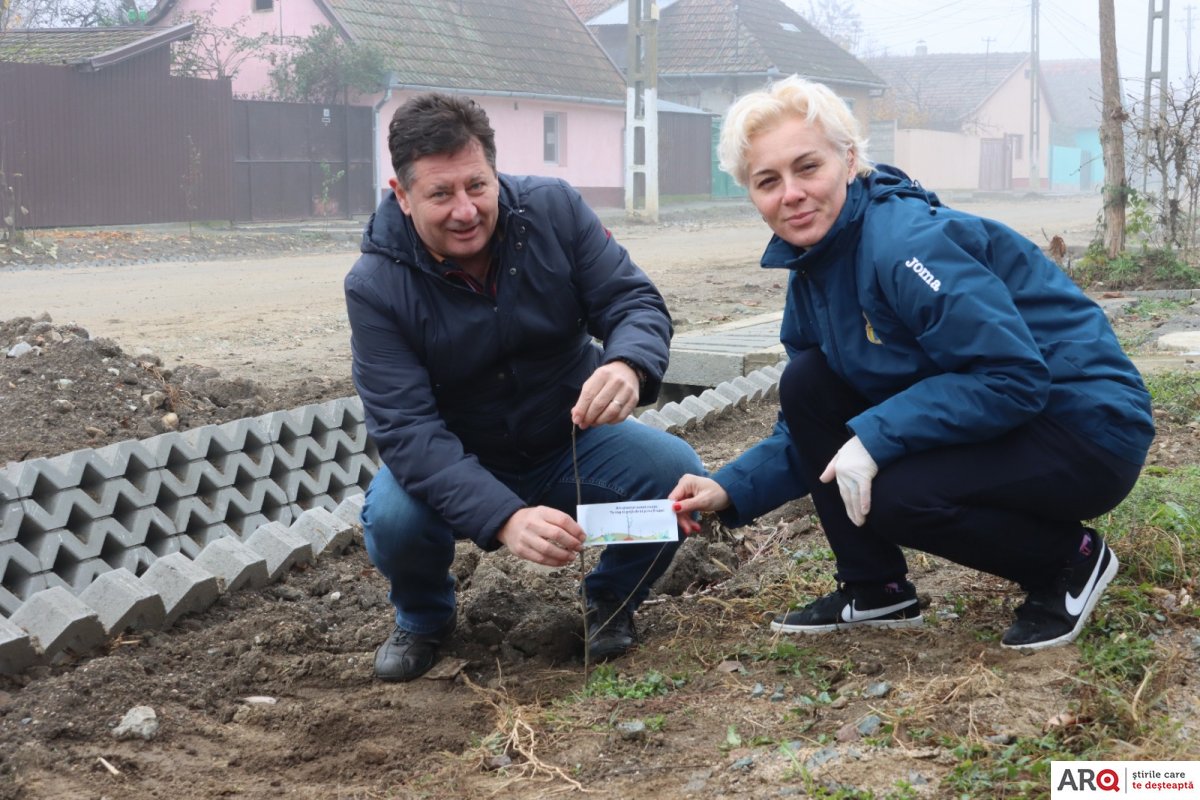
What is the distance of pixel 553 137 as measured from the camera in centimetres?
3188

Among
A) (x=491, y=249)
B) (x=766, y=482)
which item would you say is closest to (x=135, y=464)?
(x=491, y=249)

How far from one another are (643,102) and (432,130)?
25.2 metres

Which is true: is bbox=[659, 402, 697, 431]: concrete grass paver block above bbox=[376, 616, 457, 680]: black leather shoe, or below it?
above

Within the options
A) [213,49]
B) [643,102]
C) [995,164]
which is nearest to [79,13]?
[213,49]

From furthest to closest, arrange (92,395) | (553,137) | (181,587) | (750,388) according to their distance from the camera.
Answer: (553,137) < (750,388) < (92,395) < (181,587)

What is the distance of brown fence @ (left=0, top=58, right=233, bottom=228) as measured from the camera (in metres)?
19.2

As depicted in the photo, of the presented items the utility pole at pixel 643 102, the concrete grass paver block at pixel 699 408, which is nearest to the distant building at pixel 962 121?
the utility pole at pixel 643 102

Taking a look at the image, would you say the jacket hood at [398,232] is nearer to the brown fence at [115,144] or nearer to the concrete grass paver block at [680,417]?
the concrete grass paver block at [680,417]

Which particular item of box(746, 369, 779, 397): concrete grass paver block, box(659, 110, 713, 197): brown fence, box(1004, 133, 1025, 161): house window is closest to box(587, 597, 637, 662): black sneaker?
box(746, 369, 779, 397): concrete grass paver block

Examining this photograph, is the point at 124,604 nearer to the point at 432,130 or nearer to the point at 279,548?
the point at 279,548

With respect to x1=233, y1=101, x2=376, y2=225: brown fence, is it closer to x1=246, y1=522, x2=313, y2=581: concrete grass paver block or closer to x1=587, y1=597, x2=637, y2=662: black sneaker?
x1=246, y1=522, x2=313, y2=581: concrete grass paver block

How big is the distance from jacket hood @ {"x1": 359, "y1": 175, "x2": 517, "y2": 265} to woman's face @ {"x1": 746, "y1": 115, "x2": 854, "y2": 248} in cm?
77

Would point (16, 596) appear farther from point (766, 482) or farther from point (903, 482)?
point (903, 482)

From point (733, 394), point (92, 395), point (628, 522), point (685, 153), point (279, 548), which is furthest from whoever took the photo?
point (685, 153)
